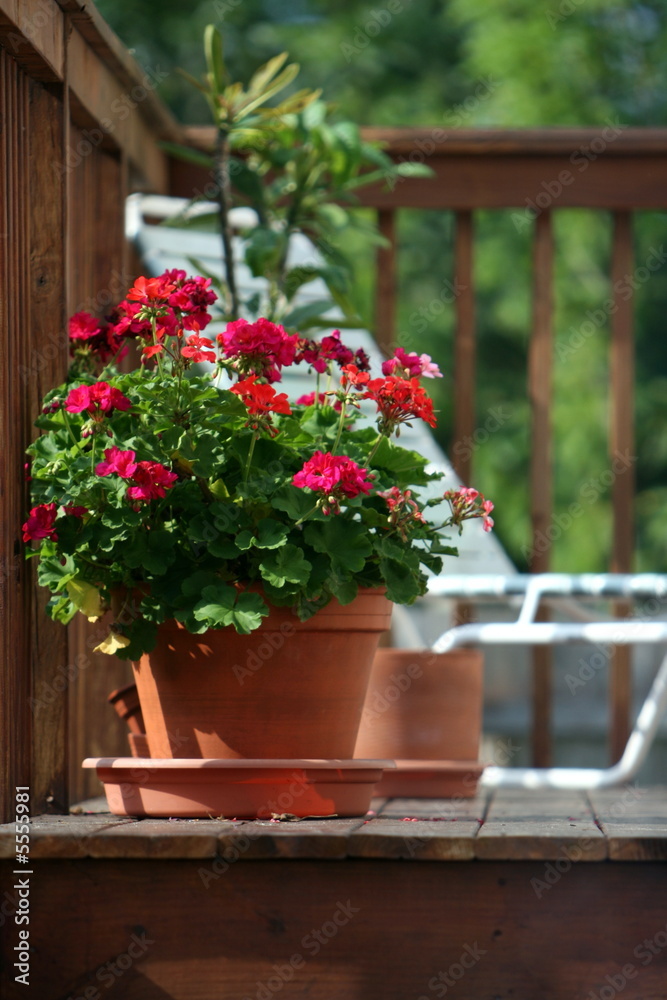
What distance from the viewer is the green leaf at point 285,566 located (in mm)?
1457

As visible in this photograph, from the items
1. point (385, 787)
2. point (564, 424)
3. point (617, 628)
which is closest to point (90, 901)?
point (385, 787)

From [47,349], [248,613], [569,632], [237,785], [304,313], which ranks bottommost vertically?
[237,785]

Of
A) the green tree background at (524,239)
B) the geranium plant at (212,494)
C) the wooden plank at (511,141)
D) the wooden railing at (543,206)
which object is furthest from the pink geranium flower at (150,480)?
the green tree background at (524,239)

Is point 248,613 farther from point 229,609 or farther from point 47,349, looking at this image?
point 47,349

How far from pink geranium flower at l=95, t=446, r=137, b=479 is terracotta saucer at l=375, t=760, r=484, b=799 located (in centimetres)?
82

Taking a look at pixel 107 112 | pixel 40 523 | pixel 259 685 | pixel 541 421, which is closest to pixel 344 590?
pixel 259 685

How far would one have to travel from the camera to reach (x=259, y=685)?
155 centimetres

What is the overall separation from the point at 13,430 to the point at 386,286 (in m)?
1.36

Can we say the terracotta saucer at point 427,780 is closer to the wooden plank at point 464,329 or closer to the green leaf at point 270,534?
the green leaf at point 270,534

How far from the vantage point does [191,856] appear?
50.8 inches

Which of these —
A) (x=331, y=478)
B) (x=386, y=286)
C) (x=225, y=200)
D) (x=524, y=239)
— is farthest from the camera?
(x=524, y=239)

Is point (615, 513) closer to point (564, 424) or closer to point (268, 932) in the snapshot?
point (268, 932)

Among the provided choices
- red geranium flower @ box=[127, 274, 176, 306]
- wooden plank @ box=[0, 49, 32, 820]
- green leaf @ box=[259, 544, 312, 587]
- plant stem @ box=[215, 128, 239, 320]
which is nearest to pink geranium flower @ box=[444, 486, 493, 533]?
green leaf @ box=[259, 544, 312, 587]

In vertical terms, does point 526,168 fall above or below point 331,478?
above
